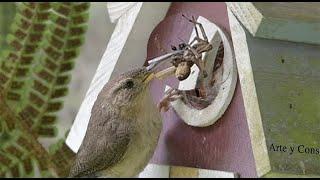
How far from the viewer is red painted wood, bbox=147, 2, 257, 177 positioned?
1.18 m

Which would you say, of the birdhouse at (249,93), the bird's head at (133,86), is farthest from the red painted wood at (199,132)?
the bird's head at (133,86)

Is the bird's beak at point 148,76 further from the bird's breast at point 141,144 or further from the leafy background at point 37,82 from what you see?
the leafy background at point 37,82

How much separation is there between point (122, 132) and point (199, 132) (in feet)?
0.42

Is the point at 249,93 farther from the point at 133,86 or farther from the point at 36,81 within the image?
the point at 36,81

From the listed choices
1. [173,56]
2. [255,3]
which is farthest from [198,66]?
[255,3]

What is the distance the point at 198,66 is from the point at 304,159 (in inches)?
10.5

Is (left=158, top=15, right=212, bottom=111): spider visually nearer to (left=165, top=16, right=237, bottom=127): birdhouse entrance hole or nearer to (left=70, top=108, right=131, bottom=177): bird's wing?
(left=165, top=16, right=237, bottom=127): birdhouse entrance hole

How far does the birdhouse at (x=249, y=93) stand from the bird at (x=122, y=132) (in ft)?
0.24

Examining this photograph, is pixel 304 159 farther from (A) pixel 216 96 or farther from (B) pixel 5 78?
(B) pixel 5 78

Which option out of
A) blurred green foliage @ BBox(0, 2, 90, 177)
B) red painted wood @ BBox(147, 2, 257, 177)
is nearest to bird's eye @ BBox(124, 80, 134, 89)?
red painted wood @ BBox(147, 2, 257, 177)

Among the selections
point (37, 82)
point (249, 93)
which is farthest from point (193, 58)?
point (37, 82)

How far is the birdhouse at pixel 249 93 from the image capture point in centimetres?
106

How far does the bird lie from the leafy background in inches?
7.9

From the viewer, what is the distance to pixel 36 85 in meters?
1.53
